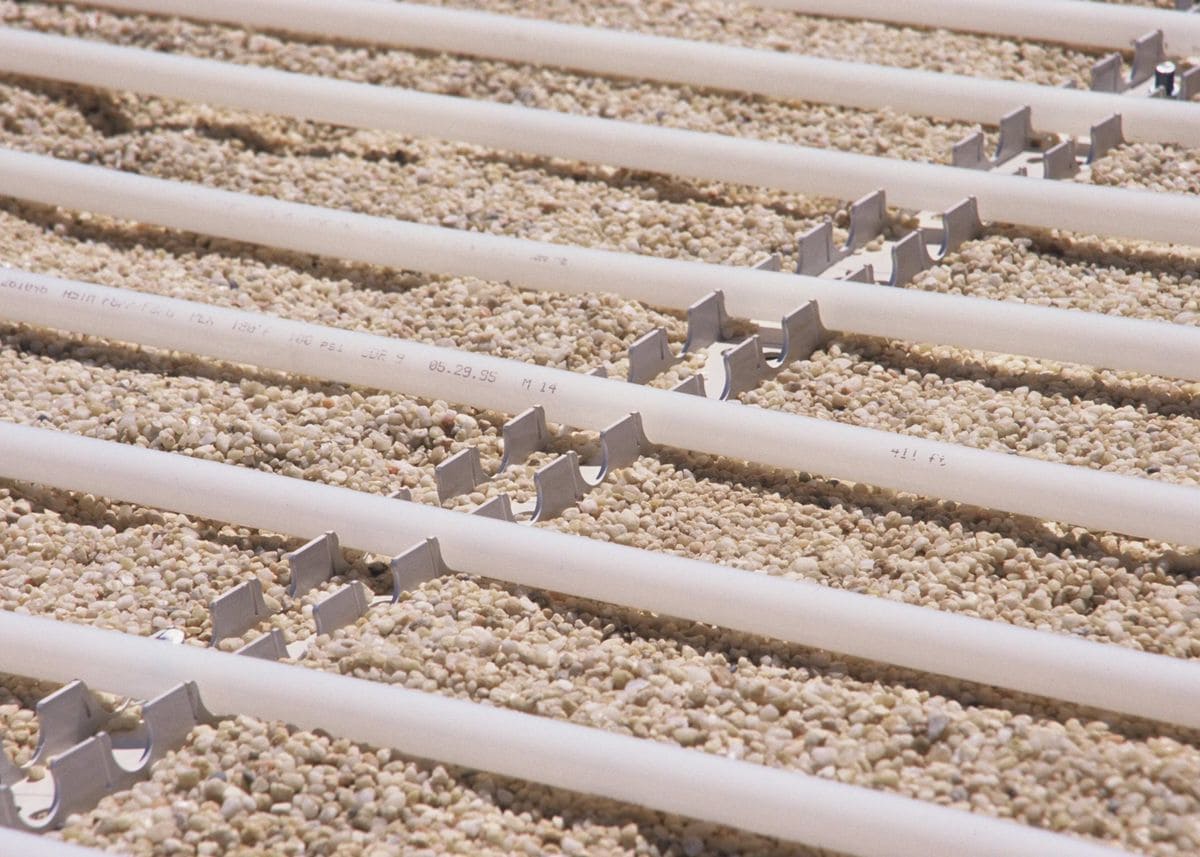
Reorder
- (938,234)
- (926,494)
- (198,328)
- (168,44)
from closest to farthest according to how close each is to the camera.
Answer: (926,494) → (198,328) → (938,234) → (168,44)

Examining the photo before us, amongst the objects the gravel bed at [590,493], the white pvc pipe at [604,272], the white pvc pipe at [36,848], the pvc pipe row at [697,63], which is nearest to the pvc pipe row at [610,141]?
the gravel bed at [590,493]

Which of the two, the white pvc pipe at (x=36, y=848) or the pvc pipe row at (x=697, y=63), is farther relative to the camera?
the pvc pipe row at (x=697, y=63)

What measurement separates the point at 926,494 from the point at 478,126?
2248mm

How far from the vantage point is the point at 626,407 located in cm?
387

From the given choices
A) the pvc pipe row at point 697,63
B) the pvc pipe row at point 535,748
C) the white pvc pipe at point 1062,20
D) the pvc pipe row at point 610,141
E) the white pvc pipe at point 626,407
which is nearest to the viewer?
the pvc pipe row at point 535,748

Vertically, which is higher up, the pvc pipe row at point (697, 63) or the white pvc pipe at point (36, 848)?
the pvc pipe row at point (697, 63)

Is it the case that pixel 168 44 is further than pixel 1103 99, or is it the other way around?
pixel 168 44

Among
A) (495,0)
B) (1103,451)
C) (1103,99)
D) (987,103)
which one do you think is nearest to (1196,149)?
(1103,99)

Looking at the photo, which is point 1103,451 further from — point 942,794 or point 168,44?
point 168,44

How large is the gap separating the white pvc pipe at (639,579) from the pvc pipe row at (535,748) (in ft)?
0.54

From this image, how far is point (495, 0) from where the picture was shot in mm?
6066

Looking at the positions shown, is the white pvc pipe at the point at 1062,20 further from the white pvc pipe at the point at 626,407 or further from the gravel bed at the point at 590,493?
the white pvc pipe at the point at 626,407

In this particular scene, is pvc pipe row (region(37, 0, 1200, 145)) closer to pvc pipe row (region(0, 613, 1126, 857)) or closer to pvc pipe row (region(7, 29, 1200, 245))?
pvc pipe row (region(7, 29, 1200, 245))

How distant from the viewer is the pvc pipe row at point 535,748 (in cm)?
271
